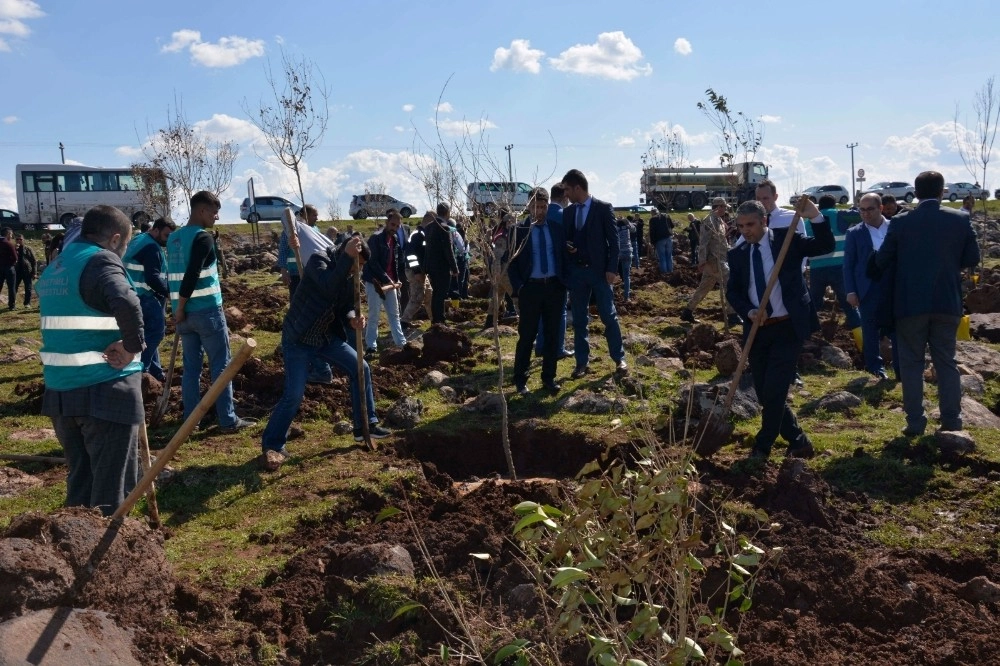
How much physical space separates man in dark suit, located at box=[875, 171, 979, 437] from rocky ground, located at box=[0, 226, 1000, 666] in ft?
1.79

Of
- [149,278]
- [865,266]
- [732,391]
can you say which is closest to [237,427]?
→ [149,278]

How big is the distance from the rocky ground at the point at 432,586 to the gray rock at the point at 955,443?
0.10ft

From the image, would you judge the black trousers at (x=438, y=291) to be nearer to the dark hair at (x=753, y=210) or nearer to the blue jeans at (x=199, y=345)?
the blue jeans at (x=199, y=345)

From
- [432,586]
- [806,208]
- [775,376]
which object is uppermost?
[806,208]

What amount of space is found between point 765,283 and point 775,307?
23 centimetres

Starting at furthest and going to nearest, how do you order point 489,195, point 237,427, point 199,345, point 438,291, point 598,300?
1. point 438,291
2. point 598,300
3. point 237,427
4. point 199,345
5. point 489,195

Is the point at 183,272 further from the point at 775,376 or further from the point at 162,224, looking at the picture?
the point at 775,376

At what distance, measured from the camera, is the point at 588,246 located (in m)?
9.08

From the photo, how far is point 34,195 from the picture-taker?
37.5 m

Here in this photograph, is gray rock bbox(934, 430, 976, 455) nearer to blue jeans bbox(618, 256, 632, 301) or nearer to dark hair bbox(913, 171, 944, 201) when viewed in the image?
dark hair bbox(913, 171, 944, 201)

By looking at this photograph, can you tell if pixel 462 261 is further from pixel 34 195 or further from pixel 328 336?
pixel 34 195

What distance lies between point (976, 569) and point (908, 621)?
0.87 metres

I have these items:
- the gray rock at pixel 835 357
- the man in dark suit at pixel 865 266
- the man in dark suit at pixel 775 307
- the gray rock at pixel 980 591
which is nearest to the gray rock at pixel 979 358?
the man in dark suit at pixel 865 266

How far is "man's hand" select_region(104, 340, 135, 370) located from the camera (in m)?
4.95
